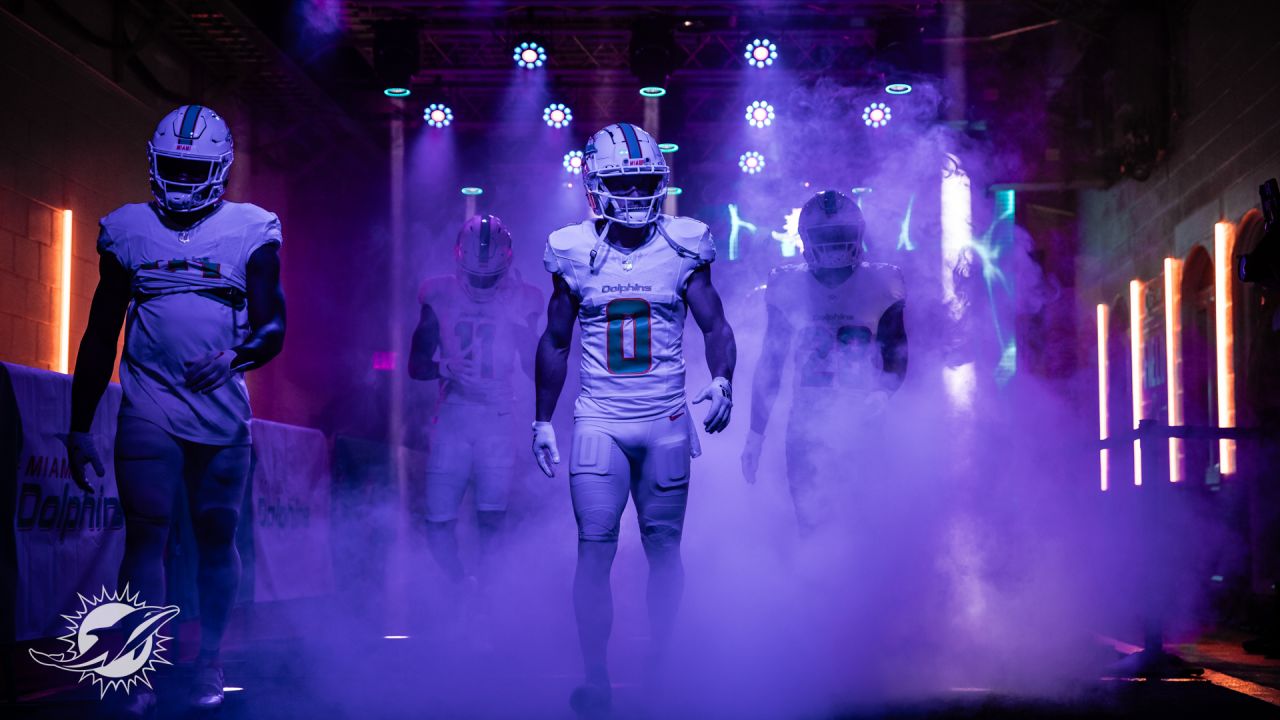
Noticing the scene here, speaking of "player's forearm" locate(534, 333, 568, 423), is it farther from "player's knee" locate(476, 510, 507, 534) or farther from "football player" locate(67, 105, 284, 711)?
"player's knee" locate(476, 510, 507, 534)

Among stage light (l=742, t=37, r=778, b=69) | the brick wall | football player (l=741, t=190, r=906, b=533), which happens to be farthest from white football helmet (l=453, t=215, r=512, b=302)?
the brick wall

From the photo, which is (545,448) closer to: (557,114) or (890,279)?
(890,279)

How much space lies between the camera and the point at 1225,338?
10922 millimetres

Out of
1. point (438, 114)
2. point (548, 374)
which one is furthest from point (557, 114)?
point (548, 374)

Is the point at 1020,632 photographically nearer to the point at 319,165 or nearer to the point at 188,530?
the point at 188,530

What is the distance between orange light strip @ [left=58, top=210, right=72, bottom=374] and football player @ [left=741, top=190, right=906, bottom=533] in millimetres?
7327

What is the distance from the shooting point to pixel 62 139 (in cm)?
1043

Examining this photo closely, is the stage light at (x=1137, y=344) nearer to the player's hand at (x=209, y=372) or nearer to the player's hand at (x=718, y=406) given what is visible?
the player's hand at (x=718, y=406)

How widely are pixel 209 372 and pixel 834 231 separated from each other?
9.79 ft

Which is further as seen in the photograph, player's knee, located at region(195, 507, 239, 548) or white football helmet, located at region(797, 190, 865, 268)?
white football helmet, located at region(797, 190, 865, 268)

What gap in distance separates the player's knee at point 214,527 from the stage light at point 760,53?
892 cm

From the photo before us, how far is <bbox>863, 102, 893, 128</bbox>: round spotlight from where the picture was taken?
40.4 ft

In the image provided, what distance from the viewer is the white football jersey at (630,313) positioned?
13.9ft

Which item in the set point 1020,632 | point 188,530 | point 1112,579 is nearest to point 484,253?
point 188,530
